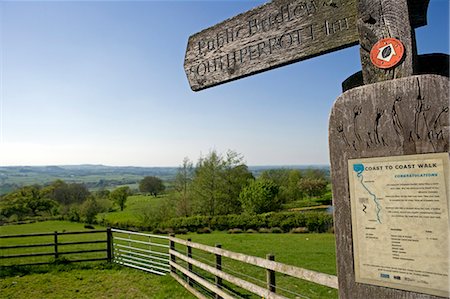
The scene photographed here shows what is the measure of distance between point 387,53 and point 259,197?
30.0 metres

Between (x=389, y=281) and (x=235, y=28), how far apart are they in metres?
1.56

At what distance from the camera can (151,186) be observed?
193ft

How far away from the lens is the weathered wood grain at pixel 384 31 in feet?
4.35

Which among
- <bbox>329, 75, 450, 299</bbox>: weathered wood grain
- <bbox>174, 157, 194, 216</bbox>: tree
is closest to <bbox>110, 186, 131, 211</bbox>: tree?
<bbox>174, 157, 194, 216</bbox>: tree

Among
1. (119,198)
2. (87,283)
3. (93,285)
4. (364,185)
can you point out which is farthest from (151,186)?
(364,185)

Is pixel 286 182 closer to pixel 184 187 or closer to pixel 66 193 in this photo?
pixel 184 187

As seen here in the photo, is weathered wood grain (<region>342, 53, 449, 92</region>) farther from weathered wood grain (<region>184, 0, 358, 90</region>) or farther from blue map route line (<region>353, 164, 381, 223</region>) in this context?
blue map route line (<region>353, 164, 381, 223</region>)

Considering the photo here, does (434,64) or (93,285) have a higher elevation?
(434,64)

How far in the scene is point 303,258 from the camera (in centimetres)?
1198

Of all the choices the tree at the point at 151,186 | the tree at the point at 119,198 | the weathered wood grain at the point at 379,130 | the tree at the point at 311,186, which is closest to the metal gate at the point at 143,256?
the weathered wood grain at the point at 379,130

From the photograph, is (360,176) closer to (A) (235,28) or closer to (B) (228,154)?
(A) (235,28)

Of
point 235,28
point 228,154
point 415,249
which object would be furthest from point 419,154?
point 228,154

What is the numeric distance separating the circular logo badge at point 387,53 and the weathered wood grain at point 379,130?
10 cm

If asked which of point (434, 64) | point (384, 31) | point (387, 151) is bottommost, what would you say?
point (387, 151)
